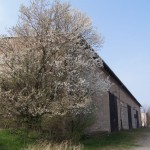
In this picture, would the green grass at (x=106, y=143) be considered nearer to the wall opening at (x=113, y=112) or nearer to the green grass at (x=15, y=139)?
the green grass at (x=15, y=139)

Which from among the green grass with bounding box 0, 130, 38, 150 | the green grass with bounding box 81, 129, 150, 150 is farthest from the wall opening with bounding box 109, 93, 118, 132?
the green grass with bounding box 0, 130, 38, 150

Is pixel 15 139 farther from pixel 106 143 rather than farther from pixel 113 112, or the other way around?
pixel 113 112

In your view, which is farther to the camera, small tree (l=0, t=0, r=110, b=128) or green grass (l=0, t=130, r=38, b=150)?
small tree (l=0, t=0, r=110, b=128)

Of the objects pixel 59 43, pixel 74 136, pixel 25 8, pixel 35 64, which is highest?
pixel 25 8

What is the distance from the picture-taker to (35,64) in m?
18.7

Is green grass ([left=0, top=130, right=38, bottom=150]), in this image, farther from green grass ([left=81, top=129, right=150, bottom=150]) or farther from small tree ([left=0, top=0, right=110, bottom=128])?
green grass ([left=81, top=129, right=150, bottom=150])

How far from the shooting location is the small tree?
18.2m

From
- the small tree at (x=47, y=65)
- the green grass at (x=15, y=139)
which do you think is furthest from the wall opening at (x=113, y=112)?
the green grass at (x=15, y=139)

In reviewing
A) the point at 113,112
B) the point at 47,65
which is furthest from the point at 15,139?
the point at 113,112

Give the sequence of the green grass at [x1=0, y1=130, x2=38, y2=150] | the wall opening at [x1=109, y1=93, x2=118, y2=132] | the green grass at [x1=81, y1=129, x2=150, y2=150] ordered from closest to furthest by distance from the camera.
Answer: the green grass at [x1=0, y1=130, x2=38, y2=150], the green grass at [x1=81, y1=129, x2=150, y2=150], the wall opening at [x1=109, y1=93, x2=118, y2=132]

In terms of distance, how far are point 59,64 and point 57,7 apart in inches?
140

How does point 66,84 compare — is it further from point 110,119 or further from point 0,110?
point 110,119

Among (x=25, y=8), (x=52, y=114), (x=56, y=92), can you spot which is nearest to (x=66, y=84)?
(x=56, y=92)

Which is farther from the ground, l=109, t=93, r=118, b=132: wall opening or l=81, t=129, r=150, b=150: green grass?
l=109, t=93, r=118, b=132: wall opening
